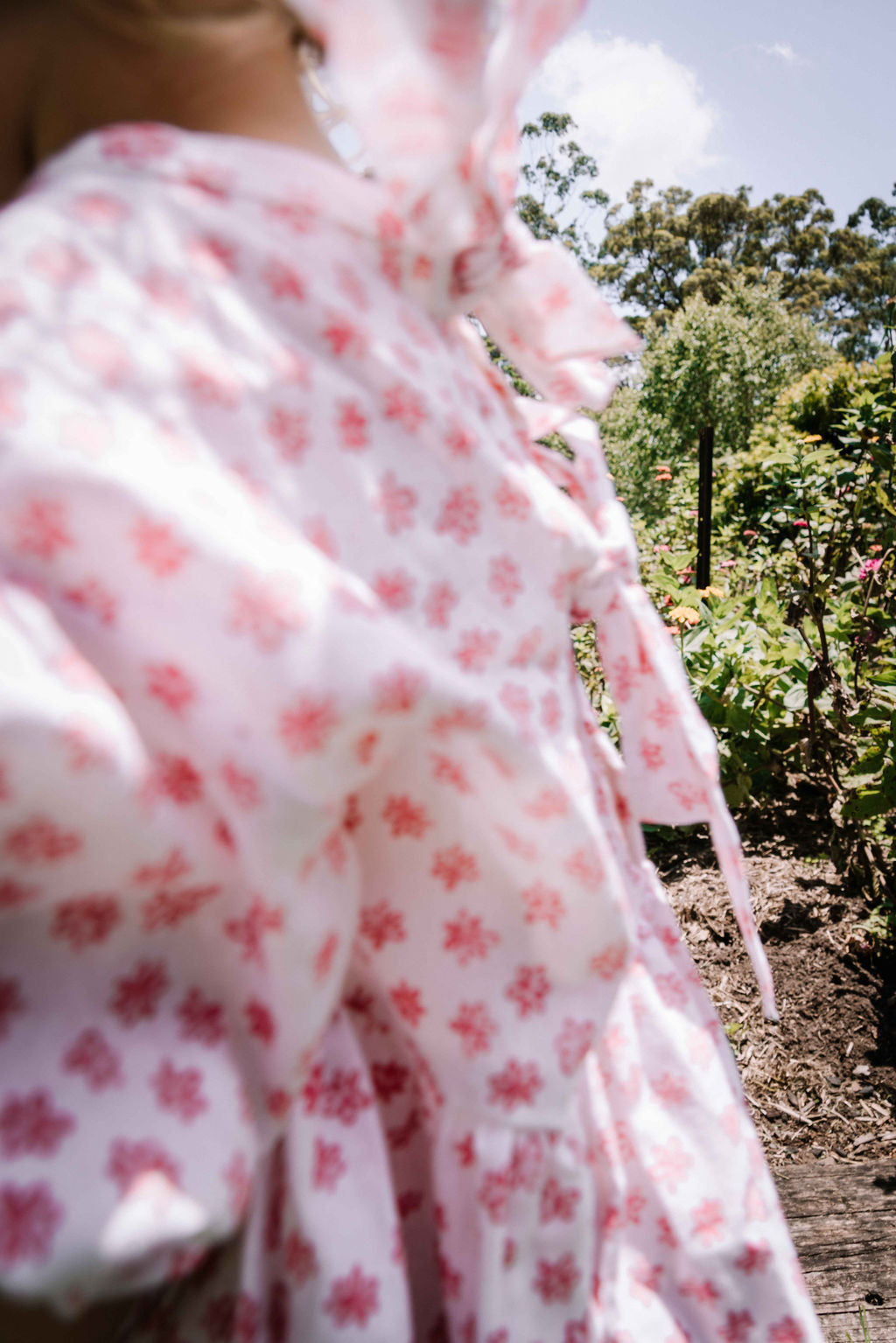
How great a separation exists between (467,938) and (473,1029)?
6cm

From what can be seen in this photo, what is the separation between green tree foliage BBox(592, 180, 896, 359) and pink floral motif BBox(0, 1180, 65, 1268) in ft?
101

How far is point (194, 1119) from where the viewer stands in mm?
475

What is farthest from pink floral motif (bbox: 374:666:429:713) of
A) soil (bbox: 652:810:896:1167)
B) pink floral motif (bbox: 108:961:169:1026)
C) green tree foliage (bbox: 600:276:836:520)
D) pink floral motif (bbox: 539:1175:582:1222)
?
green tree foliage (bbox: 600:276:836:520)

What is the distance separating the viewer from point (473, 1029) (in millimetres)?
616

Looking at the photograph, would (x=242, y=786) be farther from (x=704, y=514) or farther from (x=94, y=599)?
(x=704, y=514)

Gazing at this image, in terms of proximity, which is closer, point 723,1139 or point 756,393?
point 723,1139

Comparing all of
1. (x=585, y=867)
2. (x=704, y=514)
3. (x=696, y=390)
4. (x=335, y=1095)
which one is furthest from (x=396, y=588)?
(x=696, y=390)

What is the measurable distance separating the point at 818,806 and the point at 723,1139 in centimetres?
204

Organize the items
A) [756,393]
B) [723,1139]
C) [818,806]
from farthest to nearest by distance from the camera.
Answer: [756,393] → [818,806] → [723,1139]

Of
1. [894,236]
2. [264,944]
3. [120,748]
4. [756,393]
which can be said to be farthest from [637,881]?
[894,236]

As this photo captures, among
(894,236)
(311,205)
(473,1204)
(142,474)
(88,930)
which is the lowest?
(473,1204)

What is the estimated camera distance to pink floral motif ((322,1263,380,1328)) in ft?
1.77

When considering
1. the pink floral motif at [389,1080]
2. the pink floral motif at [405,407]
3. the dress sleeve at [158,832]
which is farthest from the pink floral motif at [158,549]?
the pink floral motif at [389,1080]

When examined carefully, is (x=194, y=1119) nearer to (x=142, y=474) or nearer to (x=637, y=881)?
(x=142, y=474)
